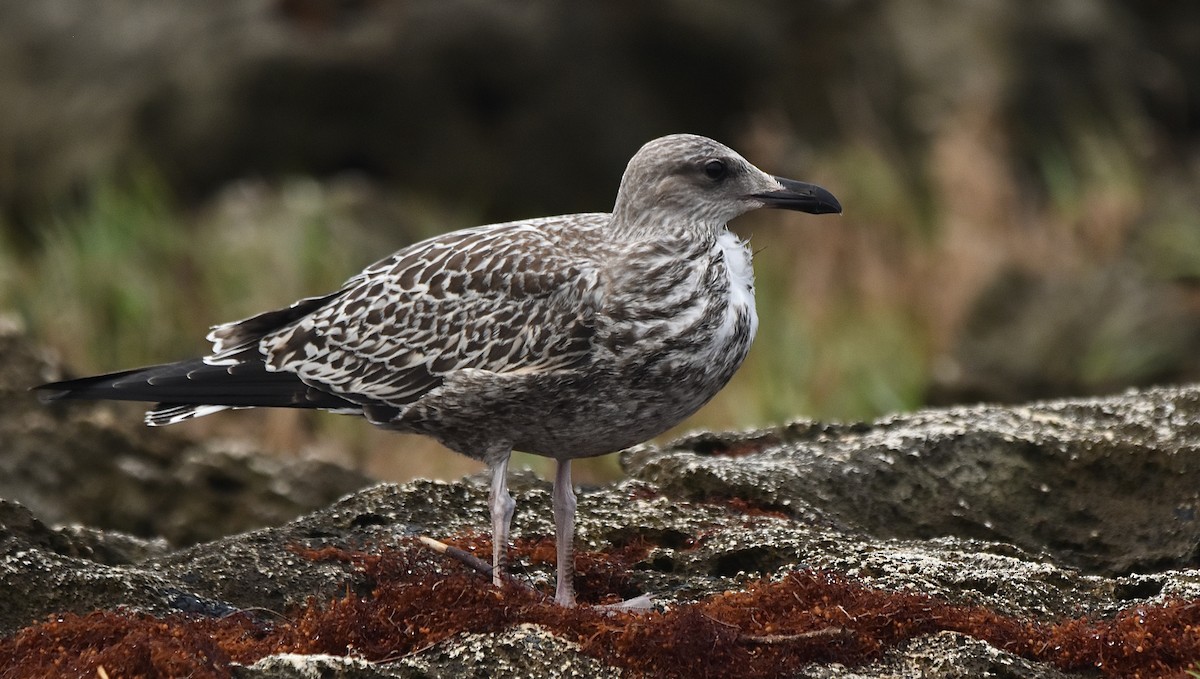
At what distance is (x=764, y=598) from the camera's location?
423 cm

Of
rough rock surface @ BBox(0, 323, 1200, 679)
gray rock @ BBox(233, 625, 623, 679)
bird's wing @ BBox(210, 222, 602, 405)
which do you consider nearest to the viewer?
gray rock @ BBox(233, 625, 623, 679)

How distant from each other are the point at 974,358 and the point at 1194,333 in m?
1.63

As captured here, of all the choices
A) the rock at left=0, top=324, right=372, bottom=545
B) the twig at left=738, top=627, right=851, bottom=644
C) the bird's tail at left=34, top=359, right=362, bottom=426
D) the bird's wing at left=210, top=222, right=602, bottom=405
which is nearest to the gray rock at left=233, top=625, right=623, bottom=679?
the twig at left=738, top=627, right=851, bottom=644

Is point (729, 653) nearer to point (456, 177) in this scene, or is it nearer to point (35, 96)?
point (456, 177)

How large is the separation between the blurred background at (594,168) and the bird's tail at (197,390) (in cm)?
491

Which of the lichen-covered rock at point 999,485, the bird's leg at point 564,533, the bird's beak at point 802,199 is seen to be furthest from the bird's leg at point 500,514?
the bird's beak at point 802,199

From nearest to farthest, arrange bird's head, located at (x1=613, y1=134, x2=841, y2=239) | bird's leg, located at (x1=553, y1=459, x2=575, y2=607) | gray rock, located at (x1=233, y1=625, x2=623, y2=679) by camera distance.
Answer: gray rock, located at (x1=233, y1=625, x2=623, y2=679)
bird's leg, located at (x1=553, y1=459, x2=575, y2=607)
bird's head, located at (x1=613, y1=134, x2=841, y2=239)

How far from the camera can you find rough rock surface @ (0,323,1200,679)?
14.0 ft

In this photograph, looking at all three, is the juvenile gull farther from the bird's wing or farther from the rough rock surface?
the rough rock surface

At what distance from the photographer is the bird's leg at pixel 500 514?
470 cm

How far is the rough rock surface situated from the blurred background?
4.62 m

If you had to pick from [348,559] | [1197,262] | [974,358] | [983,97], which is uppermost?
[983,97]

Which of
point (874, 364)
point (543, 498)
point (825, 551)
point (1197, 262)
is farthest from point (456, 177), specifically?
point (825, 551)

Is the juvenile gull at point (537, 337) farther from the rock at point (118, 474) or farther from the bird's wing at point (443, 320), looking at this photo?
the rock at point (118, 474)
